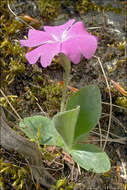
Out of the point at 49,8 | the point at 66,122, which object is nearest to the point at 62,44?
the point at 66,122

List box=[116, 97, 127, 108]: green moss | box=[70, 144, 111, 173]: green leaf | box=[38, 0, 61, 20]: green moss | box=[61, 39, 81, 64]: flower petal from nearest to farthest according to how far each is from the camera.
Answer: box=[61, 39, 81, 64]: flower petal, box=[70, 144, 111, 173]: green leaf, box=[116, 97, 127, 108]: green moss, box=[38, 0, 61, 20]: green moss

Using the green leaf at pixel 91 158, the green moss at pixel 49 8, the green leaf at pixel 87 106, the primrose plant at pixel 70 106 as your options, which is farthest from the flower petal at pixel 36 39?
the green moss at pixel 49 8

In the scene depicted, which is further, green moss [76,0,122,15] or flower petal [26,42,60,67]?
green moss [76,0,122,15]

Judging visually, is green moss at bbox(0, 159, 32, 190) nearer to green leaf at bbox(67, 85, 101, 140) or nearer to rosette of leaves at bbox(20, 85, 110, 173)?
rosette of leaves at bbox(20, 85, 110, 173)

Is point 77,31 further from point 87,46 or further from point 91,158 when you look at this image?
point 91,158

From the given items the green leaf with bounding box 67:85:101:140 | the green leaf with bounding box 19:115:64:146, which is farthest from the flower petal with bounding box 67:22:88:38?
the green leaf with bounding box 19:115:64:146

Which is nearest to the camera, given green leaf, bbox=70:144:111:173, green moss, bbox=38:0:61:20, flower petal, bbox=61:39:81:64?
flower petal, bbox=61:39:81:64

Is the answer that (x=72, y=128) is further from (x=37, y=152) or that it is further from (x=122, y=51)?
(x=122, y=51)

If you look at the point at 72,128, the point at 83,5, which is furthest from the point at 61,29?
the point at 83,5
